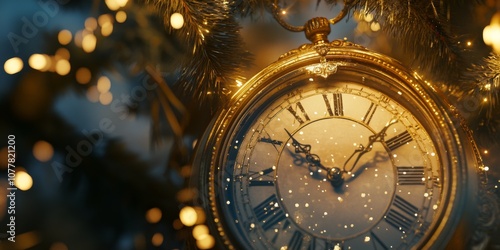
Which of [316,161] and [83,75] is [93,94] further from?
[316,161]

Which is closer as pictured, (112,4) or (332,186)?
(332,186)

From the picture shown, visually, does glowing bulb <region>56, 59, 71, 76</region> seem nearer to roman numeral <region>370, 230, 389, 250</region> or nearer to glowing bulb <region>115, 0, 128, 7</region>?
glowing bulb <region>115, 0, 128, 7</region>

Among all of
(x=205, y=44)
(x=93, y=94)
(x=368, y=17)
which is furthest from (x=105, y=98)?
(x=368, y=17)

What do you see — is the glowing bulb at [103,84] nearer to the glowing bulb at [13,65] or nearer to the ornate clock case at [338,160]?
the glowing bulb at [13,65]

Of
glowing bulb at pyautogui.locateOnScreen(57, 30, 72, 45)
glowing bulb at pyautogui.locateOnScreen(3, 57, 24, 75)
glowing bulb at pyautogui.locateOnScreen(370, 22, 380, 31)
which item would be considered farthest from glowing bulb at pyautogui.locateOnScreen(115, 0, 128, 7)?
glowing bulb at pyautogui.locateOnScreen(370, 22, 380, 31)

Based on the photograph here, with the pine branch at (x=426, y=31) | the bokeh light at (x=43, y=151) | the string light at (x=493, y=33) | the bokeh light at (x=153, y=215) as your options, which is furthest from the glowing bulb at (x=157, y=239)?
the string light at (x=493, y=33)

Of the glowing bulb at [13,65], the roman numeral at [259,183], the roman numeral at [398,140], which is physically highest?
the glowing bulb at [13,65]
